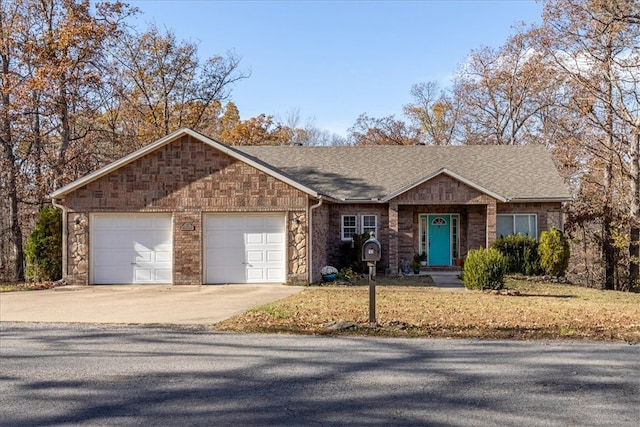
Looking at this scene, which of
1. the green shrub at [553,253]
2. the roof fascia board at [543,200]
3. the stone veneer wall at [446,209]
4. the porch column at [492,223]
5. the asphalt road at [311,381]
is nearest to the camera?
the asphalt road at [311,381]

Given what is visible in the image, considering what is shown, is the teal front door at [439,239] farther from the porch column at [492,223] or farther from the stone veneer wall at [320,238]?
the stone veneer wall at [320,238]

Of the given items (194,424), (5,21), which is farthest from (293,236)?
(5,21)

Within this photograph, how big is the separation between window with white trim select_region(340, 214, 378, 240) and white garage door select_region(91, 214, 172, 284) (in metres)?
7.07

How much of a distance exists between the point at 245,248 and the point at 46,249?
21.7 ft

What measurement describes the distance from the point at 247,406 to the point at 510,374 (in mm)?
3144

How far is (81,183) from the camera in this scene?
713 inches

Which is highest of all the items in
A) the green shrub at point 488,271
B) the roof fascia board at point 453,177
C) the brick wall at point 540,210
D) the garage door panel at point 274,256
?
the roof fascia board at point 453,177

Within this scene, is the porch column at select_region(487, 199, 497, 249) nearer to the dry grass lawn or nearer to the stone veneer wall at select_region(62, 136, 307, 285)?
the dry grass lawn

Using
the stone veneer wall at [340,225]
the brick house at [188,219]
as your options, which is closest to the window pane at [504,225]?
the stone veneer wall at [340,225]

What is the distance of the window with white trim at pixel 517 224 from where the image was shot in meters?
22.7

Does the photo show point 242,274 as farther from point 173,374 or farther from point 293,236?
point 173,374

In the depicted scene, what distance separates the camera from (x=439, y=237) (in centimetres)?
2372

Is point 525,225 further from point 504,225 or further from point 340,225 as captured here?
point 340,225

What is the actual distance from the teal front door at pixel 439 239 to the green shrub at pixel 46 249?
43.8ft
